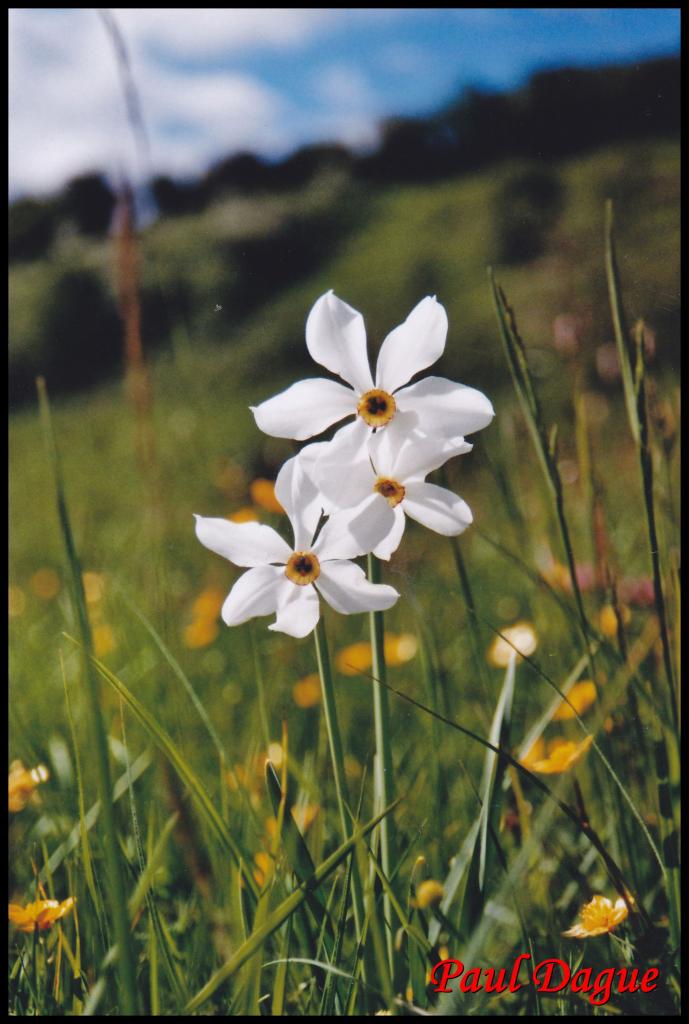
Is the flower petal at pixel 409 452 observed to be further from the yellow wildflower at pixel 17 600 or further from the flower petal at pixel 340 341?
the yellow wildflower at pixel 17 600

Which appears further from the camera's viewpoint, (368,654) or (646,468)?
(368,654)

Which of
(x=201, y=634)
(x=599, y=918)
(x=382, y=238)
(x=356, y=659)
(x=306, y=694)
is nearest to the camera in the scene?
(x=599, y=918)

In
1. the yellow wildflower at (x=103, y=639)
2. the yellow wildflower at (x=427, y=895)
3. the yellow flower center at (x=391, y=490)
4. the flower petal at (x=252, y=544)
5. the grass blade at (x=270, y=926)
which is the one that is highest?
the yellow flower center at (x=391, y=490)

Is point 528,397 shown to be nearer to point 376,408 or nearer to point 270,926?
point 376,408

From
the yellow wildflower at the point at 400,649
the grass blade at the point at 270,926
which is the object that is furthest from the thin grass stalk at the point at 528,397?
the yellow wildflower at the point at 400,649

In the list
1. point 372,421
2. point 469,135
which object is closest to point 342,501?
point 372,421

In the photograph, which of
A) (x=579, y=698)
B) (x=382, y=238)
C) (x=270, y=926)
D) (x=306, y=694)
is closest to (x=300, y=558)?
(x=270, y=926)
